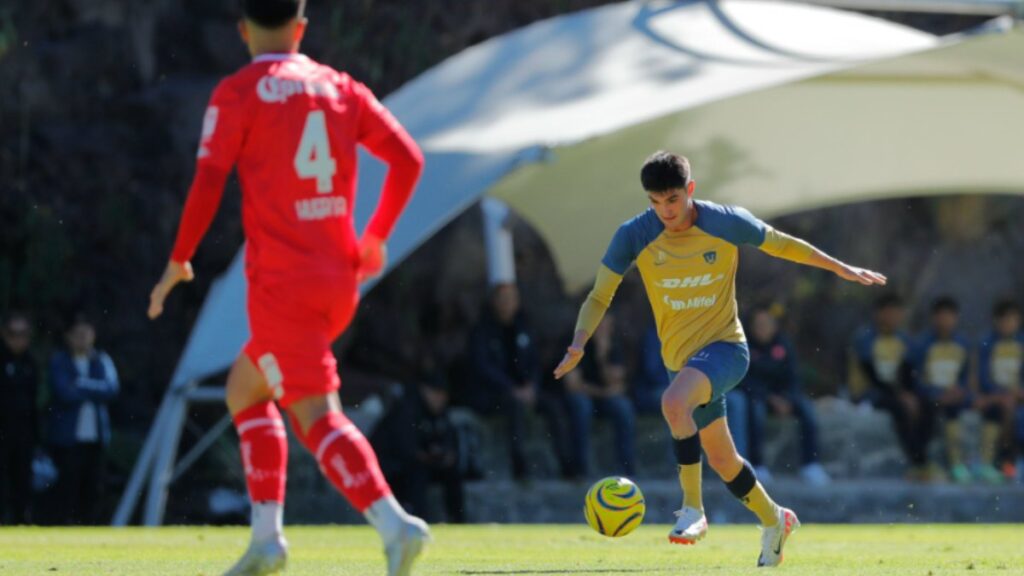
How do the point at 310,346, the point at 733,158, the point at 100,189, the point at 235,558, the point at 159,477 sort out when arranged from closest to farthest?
the point at 310,346, the point at 235,558, the point at 159,477, the point at 733,158, the point at 100,189

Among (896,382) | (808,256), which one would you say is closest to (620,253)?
(808,256)

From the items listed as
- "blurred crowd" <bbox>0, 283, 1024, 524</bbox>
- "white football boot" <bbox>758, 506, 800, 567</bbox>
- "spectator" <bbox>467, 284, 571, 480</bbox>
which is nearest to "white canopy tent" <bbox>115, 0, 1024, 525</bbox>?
"blurred crowd" <bbox>0, 283, 1024, 524</bbox>

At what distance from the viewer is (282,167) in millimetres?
6570

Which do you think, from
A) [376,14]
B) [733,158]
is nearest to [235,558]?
[733,158]

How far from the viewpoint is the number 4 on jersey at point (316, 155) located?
659 centimetres

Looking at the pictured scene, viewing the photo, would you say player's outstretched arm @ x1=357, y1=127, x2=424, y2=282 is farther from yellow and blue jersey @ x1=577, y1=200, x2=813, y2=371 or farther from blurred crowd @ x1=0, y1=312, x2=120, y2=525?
blurred crowd @ x1=0, y1=312, x2=120, y2=525

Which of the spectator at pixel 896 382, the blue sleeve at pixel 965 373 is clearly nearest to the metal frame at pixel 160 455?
the spectator at pixel 896 382

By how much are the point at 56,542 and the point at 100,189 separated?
31.7 feet

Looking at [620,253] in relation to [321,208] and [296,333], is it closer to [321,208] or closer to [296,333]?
[321,208]

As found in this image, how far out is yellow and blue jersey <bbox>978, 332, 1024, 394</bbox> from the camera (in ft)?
60.7

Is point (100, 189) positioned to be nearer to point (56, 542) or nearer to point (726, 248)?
point (56, 542)

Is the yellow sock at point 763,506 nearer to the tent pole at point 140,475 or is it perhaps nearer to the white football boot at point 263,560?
the white football boot at point 263,560

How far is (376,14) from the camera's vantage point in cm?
2219

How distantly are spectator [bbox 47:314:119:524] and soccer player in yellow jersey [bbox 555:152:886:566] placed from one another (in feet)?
25.4
